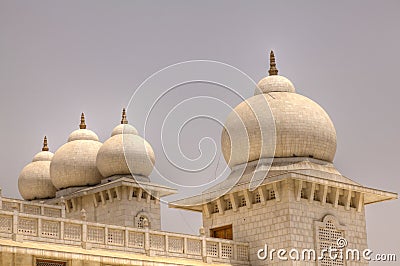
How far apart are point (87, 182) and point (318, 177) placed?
42.8ft

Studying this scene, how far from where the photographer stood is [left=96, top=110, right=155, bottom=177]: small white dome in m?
40.8

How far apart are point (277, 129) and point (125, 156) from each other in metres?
8.96

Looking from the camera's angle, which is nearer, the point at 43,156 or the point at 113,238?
the point at 113,238

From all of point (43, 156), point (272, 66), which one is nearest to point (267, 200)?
point (272, 66)

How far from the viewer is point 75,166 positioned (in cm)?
4184

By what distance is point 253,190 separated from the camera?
34438 millimetres

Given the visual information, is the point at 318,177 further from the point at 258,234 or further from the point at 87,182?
the point at 87,182

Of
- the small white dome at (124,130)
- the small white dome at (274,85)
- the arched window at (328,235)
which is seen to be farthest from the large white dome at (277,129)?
the small white dome at (124,130)

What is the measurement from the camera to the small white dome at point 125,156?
40812 mm

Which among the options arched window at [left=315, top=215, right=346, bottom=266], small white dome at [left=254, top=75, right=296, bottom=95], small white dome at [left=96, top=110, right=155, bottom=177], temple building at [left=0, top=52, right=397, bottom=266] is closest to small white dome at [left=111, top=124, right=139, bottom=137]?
small white dome at [left=96, top=110, right=155, bottom=177]

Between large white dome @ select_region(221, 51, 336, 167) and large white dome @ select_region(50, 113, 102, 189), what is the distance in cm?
835

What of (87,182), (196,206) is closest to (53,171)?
(87,182)

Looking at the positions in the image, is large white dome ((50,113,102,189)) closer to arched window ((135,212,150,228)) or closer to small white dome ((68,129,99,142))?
small white dome ((68,129,99,142))

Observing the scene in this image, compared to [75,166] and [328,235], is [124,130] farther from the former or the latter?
[328,235]
